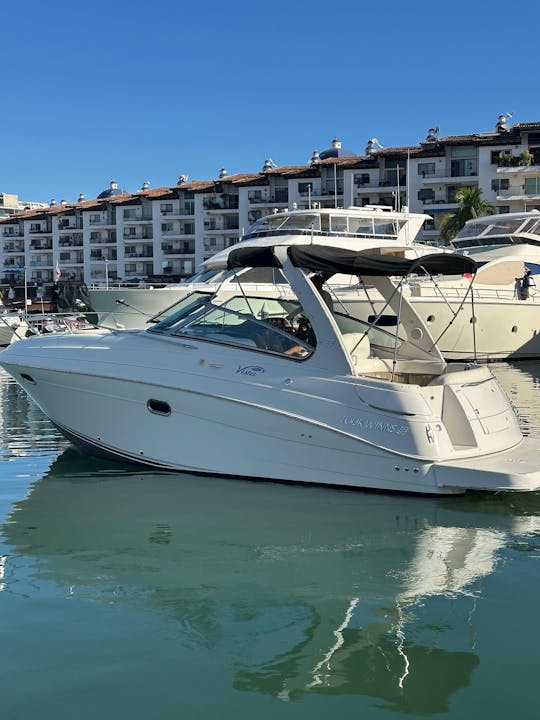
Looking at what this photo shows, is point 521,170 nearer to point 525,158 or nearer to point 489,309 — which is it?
point 525,158

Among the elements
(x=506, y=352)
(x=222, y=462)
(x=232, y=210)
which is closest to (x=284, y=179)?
(x=232, y=210)

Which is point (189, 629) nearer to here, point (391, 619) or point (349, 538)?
point (391, 619)

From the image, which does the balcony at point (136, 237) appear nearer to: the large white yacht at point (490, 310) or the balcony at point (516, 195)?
the balcony at point (516, 195)

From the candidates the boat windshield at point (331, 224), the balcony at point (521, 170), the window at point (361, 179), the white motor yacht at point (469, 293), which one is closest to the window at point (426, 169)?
the window at point (361, 179)

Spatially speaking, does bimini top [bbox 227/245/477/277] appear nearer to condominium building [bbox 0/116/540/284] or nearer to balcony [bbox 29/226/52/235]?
condominium building [bbox 0/116/540/284]

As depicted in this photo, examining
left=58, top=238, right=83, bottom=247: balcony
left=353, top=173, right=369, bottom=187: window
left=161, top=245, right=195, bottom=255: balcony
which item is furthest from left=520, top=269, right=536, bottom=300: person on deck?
left=58, top=238, right=83, bottom=247: balcony

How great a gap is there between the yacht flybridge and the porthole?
1cm

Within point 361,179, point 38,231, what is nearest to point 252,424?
point 361,179

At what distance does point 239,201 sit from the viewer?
69312 mm

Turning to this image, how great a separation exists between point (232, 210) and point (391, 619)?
221 ft

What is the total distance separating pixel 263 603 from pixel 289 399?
2737 mm

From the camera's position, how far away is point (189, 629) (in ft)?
15.5

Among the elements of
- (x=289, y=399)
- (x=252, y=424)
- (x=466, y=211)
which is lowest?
(x=252, y=424)

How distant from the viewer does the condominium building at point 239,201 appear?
56.3m
